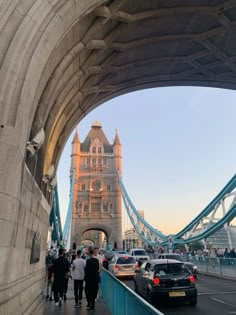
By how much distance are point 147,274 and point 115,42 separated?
9.26 metres

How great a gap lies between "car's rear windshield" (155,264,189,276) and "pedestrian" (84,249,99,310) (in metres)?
2.03

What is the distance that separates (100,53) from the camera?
442 inches

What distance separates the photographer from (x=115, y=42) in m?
11.5

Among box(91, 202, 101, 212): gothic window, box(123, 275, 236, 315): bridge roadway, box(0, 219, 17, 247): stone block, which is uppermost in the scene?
box(91, 202, 101, 212): gothic window

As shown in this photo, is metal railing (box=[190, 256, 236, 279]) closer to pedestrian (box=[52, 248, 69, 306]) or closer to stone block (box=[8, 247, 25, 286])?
pedestrian (box=[52, 248, 69, 306])

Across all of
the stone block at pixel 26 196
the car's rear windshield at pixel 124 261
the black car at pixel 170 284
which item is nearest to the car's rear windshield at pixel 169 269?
the black car at pixel 170 284

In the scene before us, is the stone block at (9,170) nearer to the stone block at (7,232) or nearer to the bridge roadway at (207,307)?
the stone block at (7,232)

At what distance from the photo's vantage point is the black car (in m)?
8.27

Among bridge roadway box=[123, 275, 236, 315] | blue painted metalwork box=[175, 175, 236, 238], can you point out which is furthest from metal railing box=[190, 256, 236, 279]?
blue painted metalwork box=[175, 175, 236, 238]

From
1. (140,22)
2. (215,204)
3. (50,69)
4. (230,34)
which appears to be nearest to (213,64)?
(230,34)

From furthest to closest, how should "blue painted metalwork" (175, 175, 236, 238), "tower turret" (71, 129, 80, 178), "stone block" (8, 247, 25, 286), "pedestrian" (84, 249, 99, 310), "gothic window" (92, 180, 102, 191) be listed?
1. "tower turret" (71, 129, 80, 178)
2. "gothic window" (92, 180, 102, 191)
3. "blue painted metalwork" (175, 175, 236, 238)
4. "pedestrian" (84, 249, 99, 310)
5. "stone block" (8, 247, 25, 286)

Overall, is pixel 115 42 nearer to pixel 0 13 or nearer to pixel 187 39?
pixel 187 39

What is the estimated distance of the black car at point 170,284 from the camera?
8.27 metres

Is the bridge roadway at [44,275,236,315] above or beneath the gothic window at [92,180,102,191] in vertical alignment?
beneath
